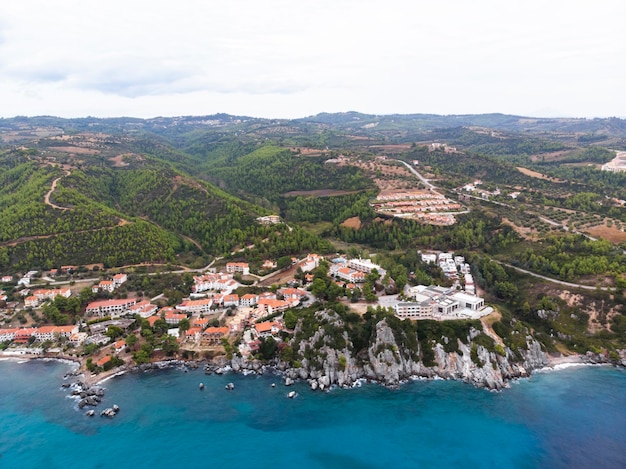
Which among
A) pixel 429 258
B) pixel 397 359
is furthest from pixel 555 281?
pixel 397 359

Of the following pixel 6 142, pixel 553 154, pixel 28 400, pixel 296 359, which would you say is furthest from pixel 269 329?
pixel 6 142

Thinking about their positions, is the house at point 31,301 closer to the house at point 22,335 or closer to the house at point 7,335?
the house at point 7,335

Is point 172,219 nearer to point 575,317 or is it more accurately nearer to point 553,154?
point 575,317

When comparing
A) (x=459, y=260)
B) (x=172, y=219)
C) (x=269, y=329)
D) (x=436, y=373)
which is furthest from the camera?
(x=172, y=219)

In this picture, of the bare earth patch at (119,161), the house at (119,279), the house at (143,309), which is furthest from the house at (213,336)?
the bare earth patch at (119,161)

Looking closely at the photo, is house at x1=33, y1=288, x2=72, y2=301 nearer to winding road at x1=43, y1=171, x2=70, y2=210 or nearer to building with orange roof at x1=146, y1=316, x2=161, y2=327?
building with orange roof at x1=146, y1=316, x2=161, y2=327

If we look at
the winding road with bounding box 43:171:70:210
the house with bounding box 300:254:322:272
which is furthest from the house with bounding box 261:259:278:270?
the winding road with bounding box 43:171:70:210
